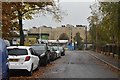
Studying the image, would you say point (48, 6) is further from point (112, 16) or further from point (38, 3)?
point (112, 16)

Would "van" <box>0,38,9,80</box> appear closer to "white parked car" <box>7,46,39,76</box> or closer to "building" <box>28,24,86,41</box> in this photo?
"white parked car" <box>7,46,39,76</box>

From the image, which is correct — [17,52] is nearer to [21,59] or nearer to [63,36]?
[21,59]

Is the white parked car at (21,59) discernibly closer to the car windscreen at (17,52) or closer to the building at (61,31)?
the car windscreen at (17,52)

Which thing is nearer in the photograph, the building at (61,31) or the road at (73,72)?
the road at (73,72)

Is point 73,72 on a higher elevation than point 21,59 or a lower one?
lower

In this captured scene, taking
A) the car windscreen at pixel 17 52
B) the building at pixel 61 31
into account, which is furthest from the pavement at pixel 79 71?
the building at pixel 61 31

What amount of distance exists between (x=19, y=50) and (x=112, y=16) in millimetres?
16372

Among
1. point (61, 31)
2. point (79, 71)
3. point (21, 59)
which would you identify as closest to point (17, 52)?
point (21, 59)

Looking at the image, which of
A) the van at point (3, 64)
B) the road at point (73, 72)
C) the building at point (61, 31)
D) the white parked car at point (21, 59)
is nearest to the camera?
the van at point (3, 64)

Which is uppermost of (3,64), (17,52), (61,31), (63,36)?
(61,31)

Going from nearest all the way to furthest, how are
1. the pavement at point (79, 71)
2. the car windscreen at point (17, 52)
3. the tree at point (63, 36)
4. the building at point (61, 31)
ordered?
the car windscreen at point (17, 52), the pavement at point (79, 71), the tree at point (63, 36), the building at point (61, 31)

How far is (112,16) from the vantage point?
34.5m

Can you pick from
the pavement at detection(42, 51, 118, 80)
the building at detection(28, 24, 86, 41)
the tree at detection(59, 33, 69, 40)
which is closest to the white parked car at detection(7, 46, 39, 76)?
the pavement at detection(42, 51, 118, 80)

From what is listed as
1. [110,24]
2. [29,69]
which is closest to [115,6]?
[110,24]
